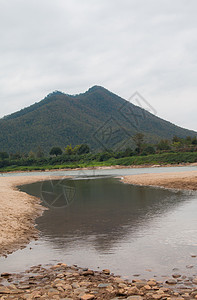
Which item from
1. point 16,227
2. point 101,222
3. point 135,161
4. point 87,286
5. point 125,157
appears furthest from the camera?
point 125,157

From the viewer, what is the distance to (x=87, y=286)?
7051 mm

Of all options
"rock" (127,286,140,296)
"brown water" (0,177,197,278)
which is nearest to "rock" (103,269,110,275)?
"brown water" (0,177,197,278)

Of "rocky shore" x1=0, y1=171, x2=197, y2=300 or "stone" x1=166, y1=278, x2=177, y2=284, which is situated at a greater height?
"rocky shore" x1=0, y1=171, x2=197, y2=300

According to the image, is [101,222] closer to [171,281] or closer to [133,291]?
[171,281]

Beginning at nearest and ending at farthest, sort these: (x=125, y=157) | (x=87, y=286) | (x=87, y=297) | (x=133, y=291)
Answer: (x=87, y=297), (x=133, y=291), (x=87, y=286), (x=125, y=157)

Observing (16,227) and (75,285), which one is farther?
(16,227)

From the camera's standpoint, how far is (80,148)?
135 meters

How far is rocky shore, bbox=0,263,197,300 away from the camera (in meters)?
6.43

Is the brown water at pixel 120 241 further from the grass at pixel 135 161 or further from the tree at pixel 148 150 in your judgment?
the tree at pixel 148 150

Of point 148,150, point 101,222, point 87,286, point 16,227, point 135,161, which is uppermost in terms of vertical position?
point 148,150

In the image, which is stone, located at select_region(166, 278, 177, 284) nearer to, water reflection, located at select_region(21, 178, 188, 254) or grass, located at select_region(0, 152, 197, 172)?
water reflection, located at select_region(21, 178, 188, 254)

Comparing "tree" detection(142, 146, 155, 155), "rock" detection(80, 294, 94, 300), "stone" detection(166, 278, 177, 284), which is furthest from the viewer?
"tree" detection(142, 146, 155, 155)

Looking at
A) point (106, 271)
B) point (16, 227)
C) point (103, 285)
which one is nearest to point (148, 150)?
point (16, 227)

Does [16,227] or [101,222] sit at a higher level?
[16,227]
